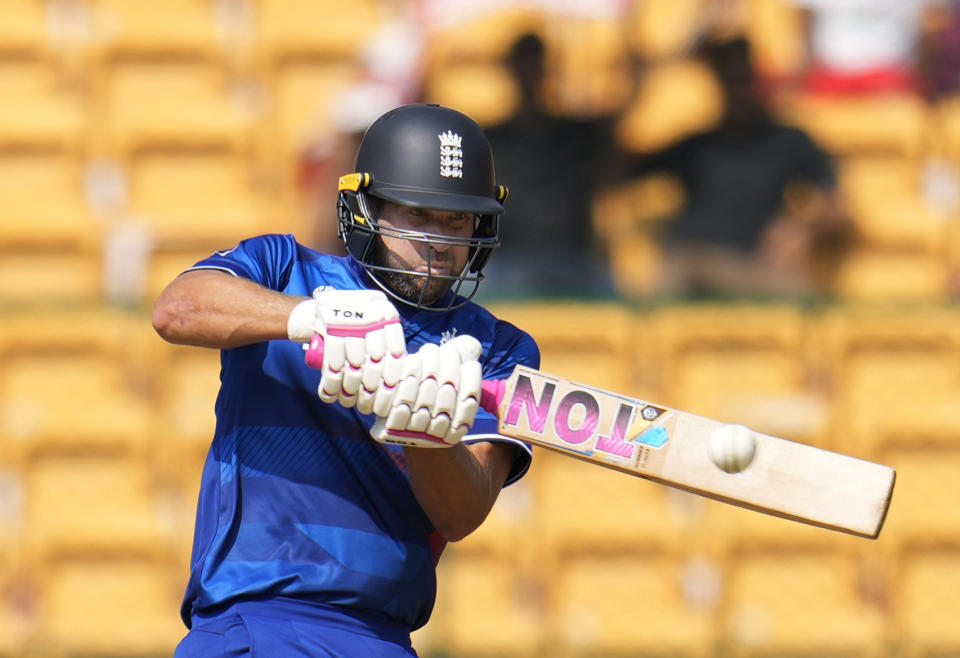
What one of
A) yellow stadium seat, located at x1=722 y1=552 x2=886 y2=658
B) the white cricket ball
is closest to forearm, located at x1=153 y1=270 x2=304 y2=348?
the white cricket ball

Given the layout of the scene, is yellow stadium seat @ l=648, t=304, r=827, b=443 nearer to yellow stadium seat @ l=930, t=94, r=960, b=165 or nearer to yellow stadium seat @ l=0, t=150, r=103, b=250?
yellow stadium seat @ l=930, t=94, r=960, b=165

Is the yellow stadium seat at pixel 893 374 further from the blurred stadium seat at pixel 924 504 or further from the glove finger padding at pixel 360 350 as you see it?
the glove finger padding at pixel 360 350

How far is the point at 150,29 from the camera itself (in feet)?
21.9

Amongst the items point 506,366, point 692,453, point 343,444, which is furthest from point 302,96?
point 692,453

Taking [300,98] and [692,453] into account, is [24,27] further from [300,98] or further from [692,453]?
[692,453]

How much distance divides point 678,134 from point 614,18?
0.65 m

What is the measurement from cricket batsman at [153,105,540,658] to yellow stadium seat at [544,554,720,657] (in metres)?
2.60

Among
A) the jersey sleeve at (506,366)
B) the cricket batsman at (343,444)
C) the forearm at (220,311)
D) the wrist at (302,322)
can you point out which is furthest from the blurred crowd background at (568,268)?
the wrist at (302,322)

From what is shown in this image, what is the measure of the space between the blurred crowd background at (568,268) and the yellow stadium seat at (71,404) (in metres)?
0.01

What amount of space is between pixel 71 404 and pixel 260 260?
10.6 feet

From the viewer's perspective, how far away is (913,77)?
6.86m

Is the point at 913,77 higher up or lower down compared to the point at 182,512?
higher up

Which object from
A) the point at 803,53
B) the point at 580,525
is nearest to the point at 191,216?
the point at 580,525

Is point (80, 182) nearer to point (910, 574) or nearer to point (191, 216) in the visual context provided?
point (191, 216)
